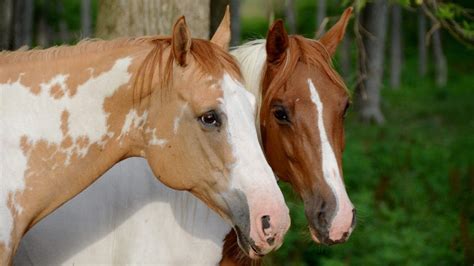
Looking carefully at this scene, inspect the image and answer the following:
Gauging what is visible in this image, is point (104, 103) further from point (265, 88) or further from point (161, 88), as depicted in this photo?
point (265, 88)

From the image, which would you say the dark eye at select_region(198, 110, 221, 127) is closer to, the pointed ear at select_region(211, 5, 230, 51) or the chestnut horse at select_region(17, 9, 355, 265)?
the pointed ear at select_region(211, 5, 230, 51)

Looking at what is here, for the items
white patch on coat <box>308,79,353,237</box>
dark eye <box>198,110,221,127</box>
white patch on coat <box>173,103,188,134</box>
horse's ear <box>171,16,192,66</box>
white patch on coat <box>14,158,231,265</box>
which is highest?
horse's ear <box>171,16,192,66</box>

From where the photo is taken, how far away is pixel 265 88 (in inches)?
186

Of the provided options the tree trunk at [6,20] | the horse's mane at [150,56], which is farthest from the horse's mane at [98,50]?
the tree trunk at [6,20]

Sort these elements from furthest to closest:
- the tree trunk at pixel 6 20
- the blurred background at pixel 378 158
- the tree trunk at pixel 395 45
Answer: the tree trunk at pixel 395 45
the tree trunk at pixel 6 20
the blurred background at pixel 378 158

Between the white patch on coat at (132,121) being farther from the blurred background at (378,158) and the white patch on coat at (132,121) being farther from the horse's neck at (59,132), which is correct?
the blurred background at (378,158)

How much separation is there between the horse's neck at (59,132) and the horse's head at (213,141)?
0.53 feet

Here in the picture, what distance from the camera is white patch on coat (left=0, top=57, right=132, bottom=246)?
13.2 ft

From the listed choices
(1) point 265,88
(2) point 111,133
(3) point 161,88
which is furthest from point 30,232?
(1) point 265,88

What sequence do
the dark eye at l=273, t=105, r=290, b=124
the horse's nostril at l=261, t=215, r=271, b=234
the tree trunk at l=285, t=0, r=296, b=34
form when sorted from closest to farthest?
the horse's nostril at l=261, t=215, r=271, b=234 < the dark eye at l=273, t=105, r=290, b=124 < the tree trunk at l=285, t=0, r=296, b=34

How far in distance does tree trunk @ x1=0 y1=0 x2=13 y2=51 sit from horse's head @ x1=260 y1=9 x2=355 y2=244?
4.84 m

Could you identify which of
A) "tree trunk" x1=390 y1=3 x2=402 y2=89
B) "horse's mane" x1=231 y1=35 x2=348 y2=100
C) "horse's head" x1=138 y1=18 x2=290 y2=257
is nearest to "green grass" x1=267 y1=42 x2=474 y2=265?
"horse's mane" x1=231 y1=35 x2=348 y2=100

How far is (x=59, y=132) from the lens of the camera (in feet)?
13.2

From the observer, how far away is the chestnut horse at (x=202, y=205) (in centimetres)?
439
